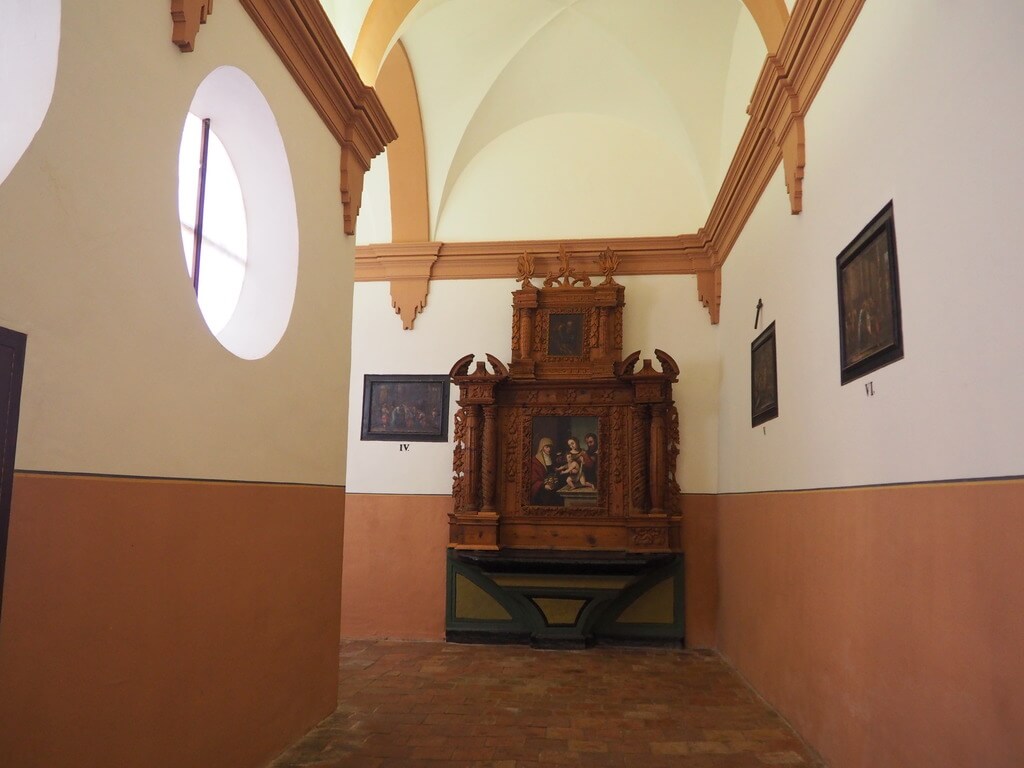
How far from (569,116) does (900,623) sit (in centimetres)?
685

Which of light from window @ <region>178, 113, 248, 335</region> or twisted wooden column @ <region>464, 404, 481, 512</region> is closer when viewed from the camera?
light from window @ <region>178, 113, 248, 335</region>

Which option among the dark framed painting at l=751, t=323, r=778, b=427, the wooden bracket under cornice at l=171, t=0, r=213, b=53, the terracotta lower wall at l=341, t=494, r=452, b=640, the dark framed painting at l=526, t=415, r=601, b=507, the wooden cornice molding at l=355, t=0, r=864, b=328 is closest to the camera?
the wooden bracket under cornice at l=171, t=0, r=213, b=53

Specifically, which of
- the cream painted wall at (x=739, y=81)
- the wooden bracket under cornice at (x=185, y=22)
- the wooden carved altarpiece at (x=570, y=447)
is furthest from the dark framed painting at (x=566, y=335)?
the wooden bracket under cornice at (x=185, y=22)

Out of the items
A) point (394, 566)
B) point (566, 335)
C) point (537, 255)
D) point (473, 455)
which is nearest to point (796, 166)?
point (566, 335)

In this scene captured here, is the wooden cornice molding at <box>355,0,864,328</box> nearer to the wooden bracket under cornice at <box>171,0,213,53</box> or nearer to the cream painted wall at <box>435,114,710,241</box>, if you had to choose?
the cream painted wall at <box>435,114,710,241</box>

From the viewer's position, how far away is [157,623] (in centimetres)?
317

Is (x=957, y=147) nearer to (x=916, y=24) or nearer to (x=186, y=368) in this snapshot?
(x=916, y=24)

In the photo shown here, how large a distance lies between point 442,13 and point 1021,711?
23.3 ft

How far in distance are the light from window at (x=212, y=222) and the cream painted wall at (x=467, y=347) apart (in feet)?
12.9

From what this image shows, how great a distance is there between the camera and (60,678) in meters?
2.62

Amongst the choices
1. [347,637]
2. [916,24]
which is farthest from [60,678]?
[347,637]

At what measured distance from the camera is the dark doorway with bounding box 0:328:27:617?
7.75 ft

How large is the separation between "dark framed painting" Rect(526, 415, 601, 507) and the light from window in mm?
4035

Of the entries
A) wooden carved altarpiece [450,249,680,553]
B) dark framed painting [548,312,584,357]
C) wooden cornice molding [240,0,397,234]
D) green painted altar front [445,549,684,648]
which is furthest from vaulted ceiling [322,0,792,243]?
green painted altar front [445,549,684,648]
